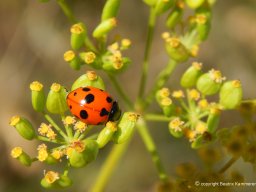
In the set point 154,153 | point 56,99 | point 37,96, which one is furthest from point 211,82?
point 37,96

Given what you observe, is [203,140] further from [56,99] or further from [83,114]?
[56,99]

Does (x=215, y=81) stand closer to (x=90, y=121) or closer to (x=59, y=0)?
(x=90, y=121)

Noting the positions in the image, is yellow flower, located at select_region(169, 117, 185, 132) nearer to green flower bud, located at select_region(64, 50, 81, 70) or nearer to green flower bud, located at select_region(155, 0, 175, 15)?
green flower bud, located at select_region(64, 50, 81, 70)

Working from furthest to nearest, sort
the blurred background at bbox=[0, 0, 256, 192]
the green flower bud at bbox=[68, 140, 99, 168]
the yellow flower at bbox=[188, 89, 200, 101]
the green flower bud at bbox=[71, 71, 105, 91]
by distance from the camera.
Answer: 1. the blurred background at bbox=[0, 0, 256, 192]
2. the yellow flower at bbox=[188, 89, 200, 101]
3. the green flower bud at bbox=[71, 71, 105, 91]
4. the green flower bud at bbox=[68, 140, 99, 168]

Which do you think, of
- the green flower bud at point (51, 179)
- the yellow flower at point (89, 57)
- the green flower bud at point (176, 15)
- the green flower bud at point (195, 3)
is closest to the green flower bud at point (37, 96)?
the yellow flower at point (89, 57)

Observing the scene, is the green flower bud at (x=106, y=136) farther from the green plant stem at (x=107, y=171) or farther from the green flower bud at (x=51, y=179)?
the green plant stem at (x=107, y=171)

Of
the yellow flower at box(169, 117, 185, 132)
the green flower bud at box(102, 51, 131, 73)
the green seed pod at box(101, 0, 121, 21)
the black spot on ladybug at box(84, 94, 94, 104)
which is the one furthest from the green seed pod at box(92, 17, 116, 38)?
the yellow flower at box(169, 117, 185, 132)
